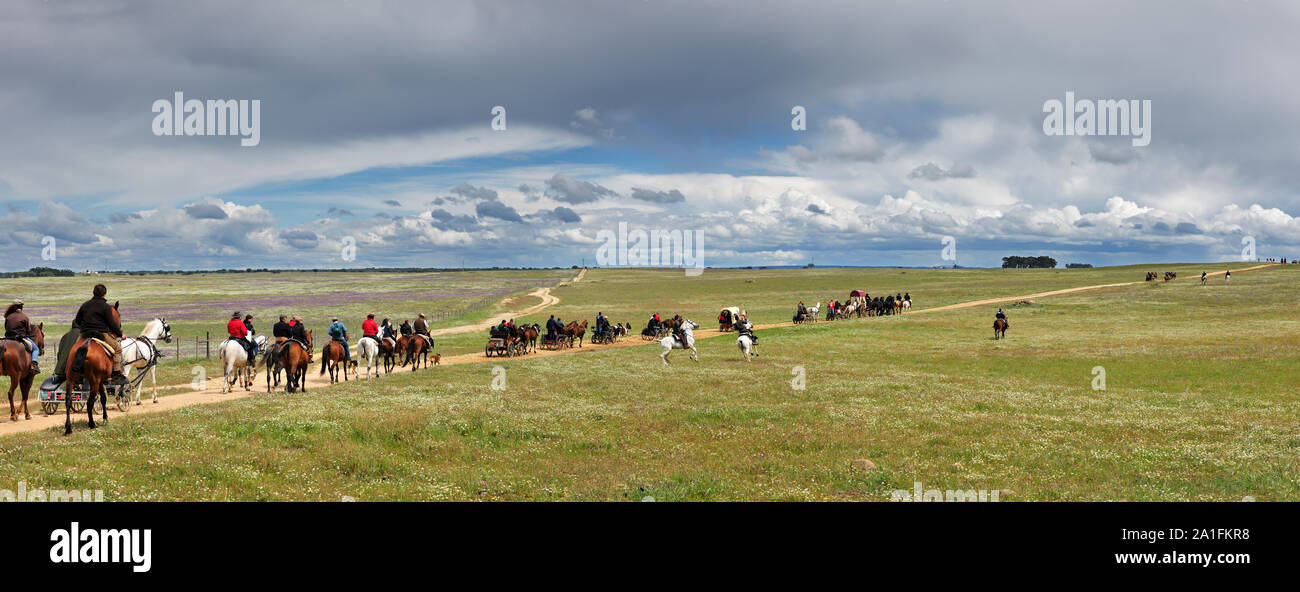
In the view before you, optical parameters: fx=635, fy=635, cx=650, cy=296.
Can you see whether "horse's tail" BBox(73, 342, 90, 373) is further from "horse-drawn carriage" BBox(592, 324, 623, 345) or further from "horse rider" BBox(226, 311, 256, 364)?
"horse-drawn carriage" BBox(592, 324, 623, 345)

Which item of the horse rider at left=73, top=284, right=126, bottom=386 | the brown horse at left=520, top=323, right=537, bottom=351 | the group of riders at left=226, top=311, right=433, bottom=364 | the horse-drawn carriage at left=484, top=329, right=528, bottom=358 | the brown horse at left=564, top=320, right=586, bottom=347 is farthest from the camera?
the brown horse at left=564, top=320, right=586, bottom=347

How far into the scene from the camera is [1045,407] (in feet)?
68.2

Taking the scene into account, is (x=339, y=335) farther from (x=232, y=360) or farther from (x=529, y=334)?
(x=529, y=334)

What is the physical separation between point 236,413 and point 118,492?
7.06 m

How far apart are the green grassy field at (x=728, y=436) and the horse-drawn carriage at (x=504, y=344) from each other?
5.10 m

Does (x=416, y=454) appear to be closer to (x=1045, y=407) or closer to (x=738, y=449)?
(x=738, y=449)

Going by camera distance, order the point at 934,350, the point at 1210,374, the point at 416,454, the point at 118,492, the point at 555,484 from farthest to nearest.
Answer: the point at 934,350, the point at 1210,374, the point at 416,454, the point at 555,484, the point at 118,492

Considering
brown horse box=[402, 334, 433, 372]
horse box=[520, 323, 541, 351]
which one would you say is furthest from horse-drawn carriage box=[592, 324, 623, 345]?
brown horse box=[402, 334, 433, 372]

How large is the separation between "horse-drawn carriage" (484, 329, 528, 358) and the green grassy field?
5.10m

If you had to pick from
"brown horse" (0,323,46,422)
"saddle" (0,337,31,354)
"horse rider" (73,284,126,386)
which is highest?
"horse rider" (73,284,126,386)

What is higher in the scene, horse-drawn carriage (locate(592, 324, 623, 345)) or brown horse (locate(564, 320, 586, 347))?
brown horse (locate(564, 320, 586, 347))

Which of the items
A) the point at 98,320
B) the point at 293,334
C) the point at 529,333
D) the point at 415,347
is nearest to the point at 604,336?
the point at 529,333

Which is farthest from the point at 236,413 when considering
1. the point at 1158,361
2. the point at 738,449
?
the point at 1158,361

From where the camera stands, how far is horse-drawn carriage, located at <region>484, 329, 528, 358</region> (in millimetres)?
37562
